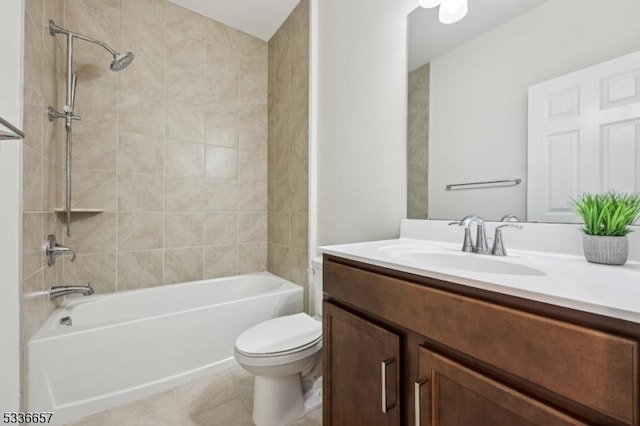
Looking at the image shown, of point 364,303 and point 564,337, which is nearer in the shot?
point 564,337

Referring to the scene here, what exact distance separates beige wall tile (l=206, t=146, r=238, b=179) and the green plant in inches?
87.1

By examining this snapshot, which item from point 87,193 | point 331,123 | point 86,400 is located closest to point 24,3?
point 87,193

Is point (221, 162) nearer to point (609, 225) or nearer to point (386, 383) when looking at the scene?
point (386, 383)

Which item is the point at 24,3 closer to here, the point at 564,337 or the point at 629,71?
the point at 564,337

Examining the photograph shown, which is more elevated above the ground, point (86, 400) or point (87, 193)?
point (87, 193)

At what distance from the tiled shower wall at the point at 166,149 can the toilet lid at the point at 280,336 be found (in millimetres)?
1077

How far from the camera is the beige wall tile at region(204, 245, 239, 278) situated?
222 cm

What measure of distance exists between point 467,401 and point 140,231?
2172 mm

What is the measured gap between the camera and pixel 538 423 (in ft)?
1.45

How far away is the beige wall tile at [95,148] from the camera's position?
5.75 ft

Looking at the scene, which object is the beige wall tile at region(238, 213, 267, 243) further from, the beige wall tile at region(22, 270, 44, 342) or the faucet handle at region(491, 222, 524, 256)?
the faucet handle at region(491, 222, 524, 256)

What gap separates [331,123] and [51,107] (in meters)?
1.60

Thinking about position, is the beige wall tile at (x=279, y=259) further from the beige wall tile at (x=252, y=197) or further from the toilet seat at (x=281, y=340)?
the toilet seat at (x=281, y=340)

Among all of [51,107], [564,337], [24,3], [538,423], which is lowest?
[538,423]
